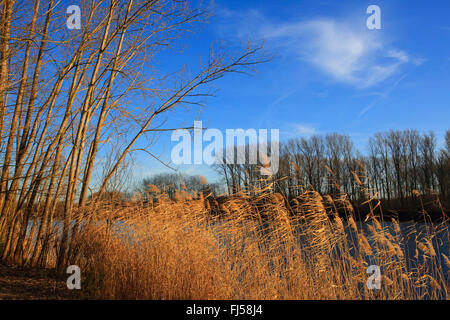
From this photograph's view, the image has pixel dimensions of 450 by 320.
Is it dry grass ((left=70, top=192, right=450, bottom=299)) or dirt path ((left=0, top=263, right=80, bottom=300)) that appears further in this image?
dirt path ((left=0, top=263, right=80, bottom=300))

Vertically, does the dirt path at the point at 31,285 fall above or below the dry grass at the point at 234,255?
below

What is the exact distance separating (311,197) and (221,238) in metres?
1.44

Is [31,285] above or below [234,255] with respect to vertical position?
below

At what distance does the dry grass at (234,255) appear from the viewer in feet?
12.6

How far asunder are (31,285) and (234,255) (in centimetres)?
286

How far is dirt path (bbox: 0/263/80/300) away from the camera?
4055 millimetres

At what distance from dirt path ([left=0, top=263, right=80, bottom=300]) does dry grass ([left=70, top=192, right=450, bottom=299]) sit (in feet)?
1.19

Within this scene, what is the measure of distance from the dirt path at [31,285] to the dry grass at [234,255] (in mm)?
362

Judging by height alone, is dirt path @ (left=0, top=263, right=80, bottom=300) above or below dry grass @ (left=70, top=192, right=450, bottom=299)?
below

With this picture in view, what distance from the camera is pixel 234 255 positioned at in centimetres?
448

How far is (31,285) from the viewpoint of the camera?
4.54 metres

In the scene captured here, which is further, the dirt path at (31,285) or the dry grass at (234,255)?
the dirt path at (31,285)

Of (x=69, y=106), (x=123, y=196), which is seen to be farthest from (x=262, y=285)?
(x=69, y=106)
